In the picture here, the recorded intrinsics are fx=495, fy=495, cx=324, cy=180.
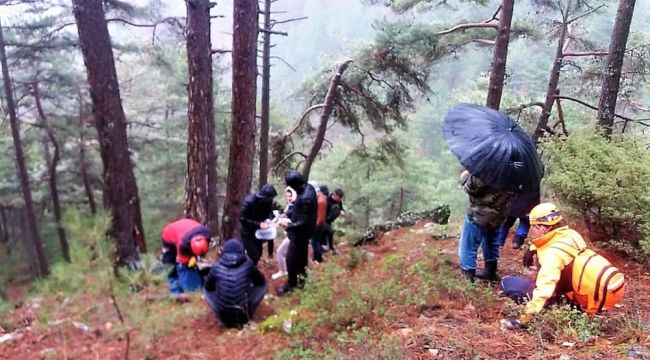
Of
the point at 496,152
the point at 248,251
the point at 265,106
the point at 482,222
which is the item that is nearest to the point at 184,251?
the point at 248,251

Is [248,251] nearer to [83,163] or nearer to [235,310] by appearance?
[235,310]

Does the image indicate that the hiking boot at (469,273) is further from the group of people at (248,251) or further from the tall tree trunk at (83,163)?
the tall tree trunk at (83,163)

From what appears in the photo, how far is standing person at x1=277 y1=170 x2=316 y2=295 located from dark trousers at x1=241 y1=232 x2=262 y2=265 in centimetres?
100

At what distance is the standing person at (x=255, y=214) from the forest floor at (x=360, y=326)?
2.30 feet

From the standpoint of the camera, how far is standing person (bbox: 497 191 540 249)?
6.56m

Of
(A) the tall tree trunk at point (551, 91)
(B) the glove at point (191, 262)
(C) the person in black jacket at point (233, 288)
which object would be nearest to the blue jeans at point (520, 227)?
(A) the tall tree trunk at point (551, 91)

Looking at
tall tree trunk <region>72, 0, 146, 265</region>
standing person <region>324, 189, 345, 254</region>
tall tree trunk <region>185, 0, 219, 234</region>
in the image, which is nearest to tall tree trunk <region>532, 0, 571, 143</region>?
standing person <region>324, 189, 345, 254</region>

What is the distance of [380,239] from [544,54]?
30505mm

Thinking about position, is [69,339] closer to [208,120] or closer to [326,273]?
[326,273]

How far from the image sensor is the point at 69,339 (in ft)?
18.4

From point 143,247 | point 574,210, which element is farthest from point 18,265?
point 574,210

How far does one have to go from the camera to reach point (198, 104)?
26.8 ft

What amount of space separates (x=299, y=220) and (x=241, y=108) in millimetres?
2326

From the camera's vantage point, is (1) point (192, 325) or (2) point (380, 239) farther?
(2) point (380, 239)
